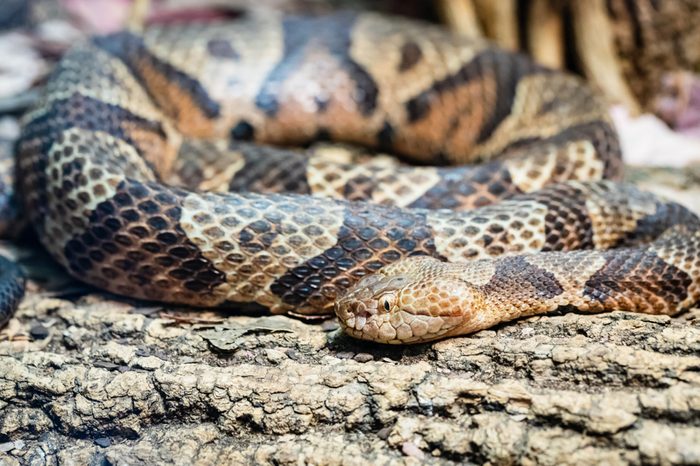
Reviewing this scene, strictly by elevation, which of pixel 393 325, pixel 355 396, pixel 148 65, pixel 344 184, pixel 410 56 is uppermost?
pixel 410 56

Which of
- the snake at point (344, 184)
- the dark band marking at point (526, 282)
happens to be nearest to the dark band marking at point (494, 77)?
the snake at point (344, 184)

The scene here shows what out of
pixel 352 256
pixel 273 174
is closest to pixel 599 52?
pixel 273 174

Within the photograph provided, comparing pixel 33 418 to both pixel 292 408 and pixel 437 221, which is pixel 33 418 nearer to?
pixel 292 408

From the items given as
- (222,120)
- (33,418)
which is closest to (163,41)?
(222,120)

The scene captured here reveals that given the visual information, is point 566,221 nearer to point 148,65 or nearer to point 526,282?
point 526,282

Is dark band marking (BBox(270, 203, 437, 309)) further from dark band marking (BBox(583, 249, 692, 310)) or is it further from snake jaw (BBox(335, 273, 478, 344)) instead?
dark band marking (BBox(583, 249, 692, 310))

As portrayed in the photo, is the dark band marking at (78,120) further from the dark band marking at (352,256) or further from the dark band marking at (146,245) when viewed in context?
the dark band marking at (352,256)
